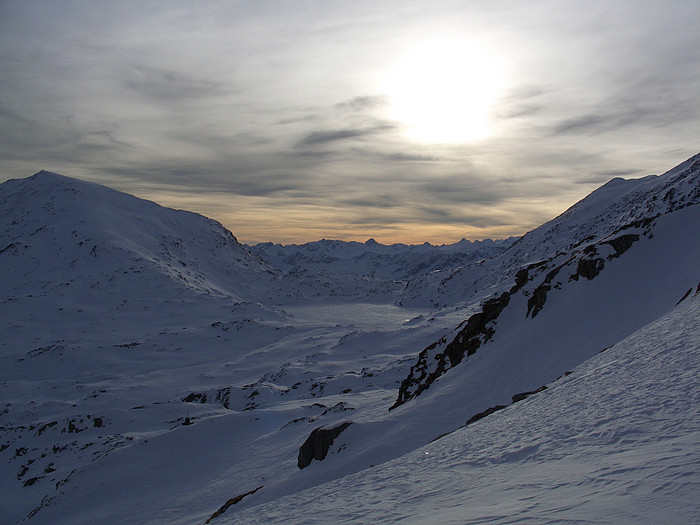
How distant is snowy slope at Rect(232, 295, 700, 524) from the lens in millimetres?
5953

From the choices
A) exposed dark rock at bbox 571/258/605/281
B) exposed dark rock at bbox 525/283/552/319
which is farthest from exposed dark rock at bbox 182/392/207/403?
exposed dark rock at bbox 571/258/605/281

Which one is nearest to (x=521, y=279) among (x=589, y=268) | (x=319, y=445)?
(x=589, y=268)

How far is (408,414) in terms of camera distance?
22.2 metres

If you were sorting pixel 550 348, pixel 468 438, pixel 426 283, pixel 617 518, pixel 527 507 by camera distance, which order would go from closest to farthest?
pixel 617 518 < pixel 527 507 < pixel 468 438 < pixel 550 348 < pixel 426 283

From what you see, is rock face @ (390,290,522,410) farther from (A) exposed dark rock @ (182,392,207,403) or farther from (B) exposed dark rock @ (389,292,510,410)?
(A) exposed dark rock @ (182,392,207,403)

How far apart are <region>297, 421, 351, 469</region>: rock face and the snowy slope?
625cm

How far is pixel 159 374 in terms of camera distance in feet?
215

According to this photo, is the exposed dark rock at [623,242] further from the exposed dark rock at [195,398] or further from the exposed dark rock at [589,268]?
the exposed dark rock at [195,398]

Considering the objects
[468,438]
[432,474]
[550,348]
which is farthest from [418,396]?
[432,474]

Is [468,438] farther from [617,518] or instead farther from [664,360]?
[617,518]

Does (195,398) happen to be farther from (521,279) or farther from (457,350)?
(521,279)

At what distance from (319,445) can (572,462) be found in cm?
1580

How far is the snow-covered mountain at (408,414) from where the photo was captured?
8086 millimetres

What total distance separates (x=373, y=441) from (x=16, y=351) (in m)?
83.9
